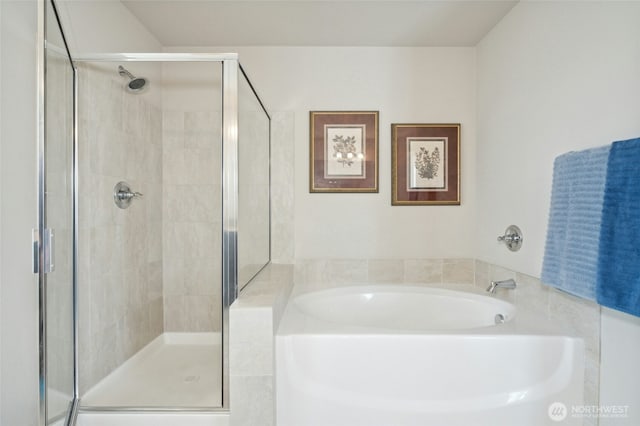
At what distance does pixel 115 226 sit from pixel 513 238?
223cm

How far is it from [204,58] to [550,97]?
5.40 feet

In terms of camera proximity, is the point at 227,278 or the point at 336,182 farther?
the point at 336,182

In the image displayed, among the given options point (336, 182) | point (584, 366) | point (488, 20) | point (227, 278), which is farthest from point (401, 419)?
point (488, 20)

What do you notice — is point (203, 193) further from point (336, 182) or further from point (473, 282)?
point (473, 282)

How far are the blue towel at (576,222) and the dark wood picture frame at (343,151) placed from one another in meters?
1.19

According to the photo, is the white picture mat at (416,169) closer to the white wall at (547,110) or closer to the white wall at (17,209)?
the white wall at (547,110)

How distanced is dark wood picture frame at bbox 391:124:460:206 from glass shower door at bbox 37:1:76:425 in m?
1.86

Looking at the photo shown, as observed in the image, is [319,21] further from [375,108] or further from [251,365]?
[251,365]

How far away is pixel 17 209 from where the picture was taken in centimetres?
108

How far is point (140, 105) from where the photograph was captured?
6.84 ft

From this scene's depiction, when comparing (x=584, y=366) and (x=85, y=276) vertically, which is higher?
(x=85, y=276)

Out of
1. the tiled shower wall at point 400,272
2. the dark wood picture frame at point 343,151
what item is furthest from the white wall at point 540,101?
the dark wood picture frame at point 343,151

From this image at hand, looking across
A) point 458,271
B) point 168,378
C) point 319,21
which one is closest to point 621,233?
point 458,271

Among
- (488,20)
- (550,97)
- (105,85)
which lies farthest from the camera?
(488,20)
